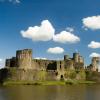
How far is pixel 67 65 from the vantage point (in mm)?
114062

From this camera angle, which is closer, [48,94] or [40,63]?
[48,94]

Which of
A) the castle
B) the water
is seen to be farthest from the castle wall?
the water

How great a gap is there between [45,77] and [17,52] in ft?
33.2

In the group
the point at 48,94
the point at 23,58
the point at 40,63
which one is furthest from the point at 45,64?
the point at 48,94

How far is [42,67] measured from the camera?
112250mm

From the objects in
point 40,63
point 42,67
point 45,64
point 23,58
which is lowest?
point 42,67

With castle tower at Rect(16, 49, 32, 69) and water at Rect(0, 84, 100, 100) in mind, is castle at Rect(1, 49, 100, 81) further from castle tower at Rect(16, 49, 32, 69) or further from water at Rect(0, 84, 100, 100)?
water at Rect(0, 84, 100, 100)

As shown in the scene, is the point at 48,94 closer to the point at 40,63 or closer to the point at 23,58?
the point at 23,58

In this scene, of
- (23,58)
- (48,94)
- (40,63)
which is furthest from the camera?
(40,63)

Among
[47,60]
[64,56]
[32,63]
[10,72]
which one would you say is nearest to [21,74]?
[10,72]

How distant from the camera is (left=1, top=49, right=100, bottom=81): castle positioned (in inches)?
3652

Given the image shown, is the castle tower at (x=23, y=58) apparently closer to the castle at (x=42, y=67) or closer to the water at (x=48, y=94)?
the castle at (x=42, y=67)

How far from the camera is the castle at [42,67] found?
304 ft

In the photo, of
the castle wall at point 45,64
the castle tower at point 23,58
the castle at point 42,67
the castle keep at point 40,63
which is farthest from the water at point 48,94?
the castle wall at point 45,64
